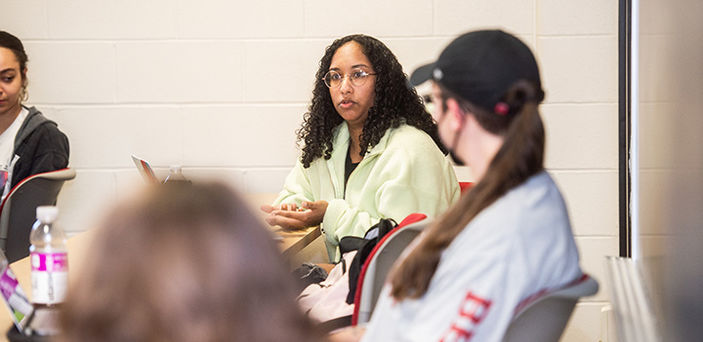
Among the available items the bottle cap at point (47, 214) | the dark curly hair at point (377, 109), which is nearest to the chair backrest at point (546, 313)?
the bottle cap at point (47, 214)

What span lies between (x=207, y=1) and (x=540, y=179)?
8.52ft

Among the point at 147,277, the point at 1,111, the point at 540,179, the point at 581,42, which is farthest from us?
the point at 581,42

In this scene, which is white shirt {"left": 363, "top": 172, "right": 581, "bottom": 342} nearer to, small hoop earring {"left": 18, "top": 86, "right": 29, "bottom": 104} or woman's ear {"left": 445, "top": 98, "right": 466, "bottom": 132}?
woman's ear {"left": 445, "top": 98, "right": 466, "bottom": 132}

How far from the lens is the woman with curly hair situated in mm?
2566

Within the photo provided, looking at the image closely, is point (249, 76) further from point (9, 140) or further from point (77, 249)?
point (77, 249)

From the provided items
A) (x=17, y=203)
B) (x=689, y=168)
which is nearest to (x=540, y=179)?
(x=689, y=168)

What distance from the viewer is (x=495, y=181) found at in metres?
1.24

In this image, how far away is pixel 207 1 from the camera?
11.6ft

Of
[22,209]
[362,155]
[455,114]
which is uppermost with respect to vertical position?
[455,114]

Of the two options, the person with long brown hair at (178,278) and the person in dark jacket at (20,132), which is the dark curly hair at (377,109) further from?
the person with long brown hair at (178,278)

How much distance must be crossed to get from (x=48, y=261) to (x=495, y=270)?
87 cm

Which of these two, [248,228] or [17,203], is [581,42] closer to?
[17,203]

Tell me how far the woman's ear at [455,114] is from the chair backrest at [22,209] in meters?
1.78

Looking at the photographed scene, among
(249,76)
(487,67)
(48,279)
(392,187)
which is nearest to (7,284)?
(48,279)
